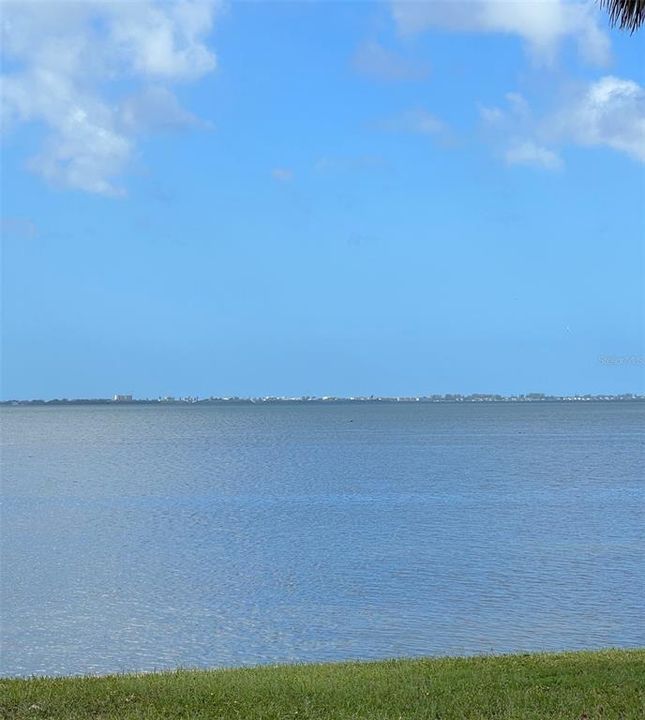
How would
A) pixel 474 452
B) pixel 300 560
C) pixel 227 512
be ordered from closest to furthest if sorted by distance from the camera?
pixel 300 560
pixel 227 512
pixel 474 452

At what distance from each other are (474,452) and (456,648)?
80000 millimetres

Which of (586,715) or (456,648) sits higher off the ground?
(586,715)

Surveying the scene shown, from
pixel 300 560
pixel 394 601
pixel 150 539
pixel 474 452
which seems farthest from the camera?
pixel 474 452

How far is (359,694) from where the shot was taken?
37.7ft

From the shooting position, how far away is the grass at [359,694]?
34.5 feet

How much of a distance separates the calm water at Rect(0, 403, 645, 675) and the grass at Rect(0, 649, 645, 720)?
26.8 ft

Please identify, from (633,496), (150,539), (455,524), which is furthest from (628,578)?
(633,496)

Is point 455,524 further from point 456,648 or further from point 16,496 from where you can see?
point 16,496

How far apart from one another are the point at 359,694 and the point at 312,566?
871 inches

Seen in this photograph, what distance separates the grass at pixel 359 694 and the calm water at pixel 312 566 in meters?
8.17

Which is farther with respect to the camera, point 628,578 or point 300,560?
point 300,560

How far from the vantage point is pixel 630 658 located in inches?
545

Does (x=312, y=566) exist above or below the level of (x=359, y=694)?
below

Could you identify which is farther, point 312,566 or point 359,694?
point 312,566
